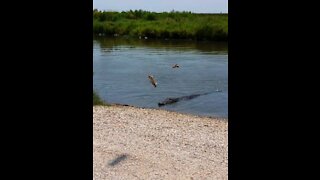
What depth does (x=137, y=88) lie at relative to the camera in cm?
1466

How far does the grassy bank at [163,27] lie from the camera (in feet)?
107

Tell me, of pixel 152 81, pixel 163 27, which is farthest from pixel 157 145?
pixel 163 27

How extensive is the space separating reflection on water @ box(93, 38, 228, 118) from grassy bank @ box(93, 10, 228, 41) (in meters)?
8.05

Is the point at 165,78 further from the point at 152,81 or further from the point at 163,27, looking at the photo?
the point at 163,27

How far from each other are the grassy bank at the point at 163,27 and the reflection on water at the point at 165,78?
26.4 feet

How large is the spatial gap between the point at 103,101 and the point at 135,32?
81.3 ft

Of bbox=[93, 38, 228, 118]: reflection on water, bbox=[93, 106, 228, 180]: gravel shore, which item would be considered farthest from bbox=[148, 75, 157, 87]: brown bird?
bbox=[93, 106, 228, 180]: gravel shore

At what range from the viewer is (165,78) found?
16.2m

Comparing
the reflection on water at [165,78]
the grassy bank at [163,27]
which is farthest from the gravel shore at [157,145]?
the grassy bank at [163,27]

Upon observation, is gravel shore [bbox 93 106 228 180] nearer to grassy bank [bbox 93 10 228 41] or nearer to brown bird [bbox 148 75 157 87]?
brown bird [bbox 148 75 157 87]
